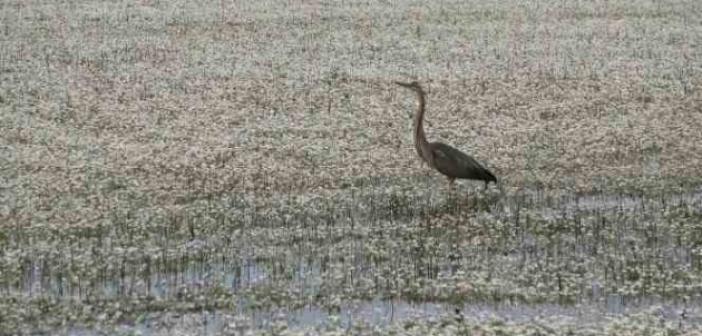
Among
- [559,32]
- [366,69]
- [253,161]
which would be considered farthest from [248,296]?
[559,32]

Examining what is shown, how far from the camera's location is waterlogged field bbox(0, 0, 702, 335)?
13102 millimetres

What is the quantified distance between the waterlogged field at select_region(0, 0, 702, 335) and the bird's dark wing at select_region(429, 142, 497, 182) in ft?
1.17

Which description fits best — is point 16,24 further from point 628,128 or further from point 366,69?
point 628,128

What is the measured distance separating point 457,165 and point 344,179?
197 cm

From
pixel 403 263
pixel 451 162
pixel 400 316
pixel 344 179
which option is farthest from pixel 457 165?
pixel 400 316

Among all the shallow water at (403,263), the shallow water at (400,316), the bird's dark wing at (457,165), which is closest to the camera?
the shallow water at (400,316)

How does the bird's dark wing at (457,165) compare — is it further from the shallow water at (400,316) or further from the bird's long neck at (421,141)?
the shallow water at (400,316)

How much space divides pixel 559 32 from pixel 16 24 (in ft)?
49.6

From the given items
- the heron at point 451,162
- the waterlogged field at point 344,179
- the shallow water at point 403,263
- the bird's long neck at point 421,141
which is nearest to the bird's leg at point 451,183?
the heron at point 451,162

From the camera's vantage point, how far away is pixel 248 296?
1327 cm

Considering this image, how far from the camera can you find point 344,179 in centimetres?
1941

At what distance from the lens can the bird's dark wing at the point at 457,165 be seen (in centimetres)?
1819

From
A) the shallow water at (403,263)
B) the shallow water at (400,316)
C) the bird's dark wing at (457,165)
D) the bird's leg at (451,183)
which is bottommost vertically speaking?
the shallow water at (400,316)

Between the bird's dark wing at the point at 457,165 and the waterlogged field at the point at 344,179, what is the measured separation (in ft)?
1.17
